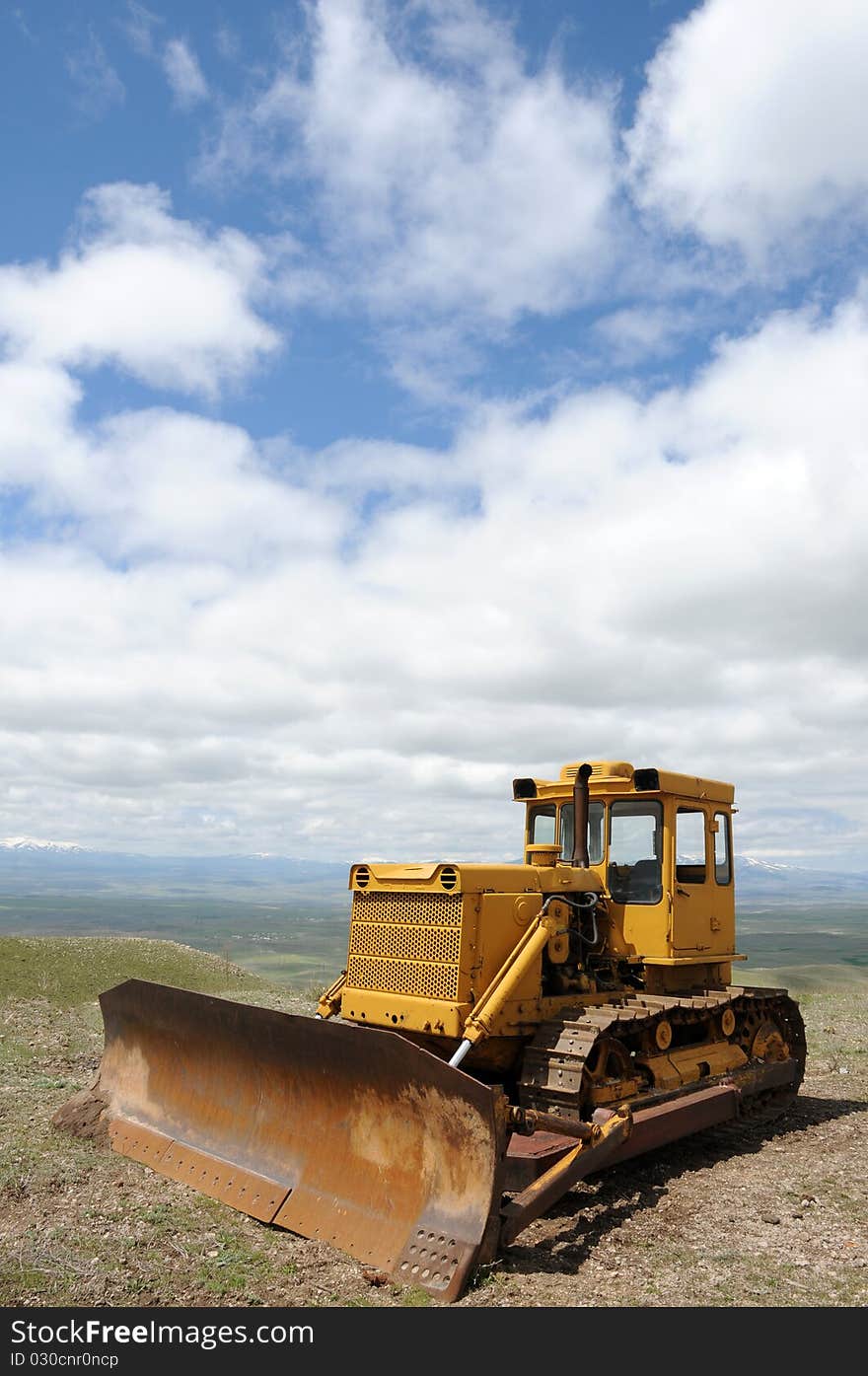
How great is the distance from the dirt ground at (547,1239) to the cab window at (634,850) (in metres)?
2.69

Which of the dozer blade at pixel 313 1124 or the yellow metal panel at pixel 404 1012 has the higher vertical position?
the yellow metal panel at pixel 404 1012

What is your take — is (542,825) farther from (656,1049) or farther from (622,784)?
(656,1049)

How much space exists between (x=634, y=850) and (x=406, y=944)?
3144 mm

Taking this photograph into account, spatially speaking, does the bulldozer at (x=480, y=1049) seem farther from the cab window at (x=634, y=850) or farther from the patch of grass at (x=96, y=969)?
the patch of grass at (x=96, y=969)

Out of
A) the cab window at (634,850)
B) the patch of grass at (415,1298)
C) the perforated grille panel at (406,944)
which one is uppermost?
the cab window at (634,850)

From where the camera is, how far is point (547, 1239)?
6977 mm

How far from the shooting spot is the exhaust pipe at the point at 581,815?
10.2 m

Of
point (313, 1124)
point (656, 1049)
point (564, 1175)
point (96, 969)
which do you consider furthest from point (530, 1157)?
point (96, 969)

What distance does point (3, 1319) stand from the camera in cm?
520

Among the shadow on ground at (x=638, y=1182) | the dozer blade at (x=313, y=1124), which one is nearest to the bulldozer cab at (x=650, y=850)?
the shadow on ground at (x=638, y=1182)

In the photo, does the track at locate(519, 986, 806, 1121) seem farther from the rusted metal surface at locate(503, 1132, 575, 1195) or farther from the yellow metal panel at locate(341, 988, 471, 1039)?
the yellow metal panel at locate(341, 988, 471, 1039)

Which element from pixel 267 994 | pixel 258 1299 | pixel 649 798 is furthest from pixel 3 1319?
pixel 267 994

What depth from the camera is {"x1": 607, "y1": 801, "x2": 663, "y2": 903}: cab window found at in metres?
10.5

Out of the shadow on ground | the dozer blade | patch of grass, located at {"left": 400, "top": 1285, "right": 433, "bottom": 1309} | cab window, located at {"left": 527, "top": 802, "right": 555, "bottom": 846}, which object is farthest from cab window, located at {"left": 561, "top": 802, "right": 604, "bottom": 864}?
patch of grass, located at {"left": 400, "top": 1285, "right": 433, "bottom": 1309}
